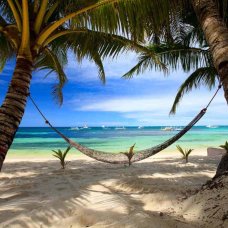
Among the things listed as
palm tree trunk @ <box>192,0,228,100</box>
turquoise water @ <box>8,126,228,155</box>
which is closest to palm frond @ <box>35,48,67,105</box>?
palm tree trunk @ <box>192,0,228,100</box>

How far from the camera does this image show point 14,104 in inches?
118

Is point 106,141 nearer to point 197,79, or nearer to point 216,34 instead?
point 197,79

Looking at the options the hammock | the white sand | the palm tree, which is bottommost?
the white sand

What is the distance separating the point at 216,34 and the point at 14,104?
2200 millimetres

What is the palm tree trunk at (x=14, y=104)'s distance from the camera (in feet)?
9.32

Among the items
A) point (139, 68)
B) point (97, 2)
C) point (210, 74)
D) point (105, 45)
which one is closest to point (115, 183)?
point (105, 45)

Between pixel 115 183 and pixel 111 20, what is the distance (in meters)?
2.54

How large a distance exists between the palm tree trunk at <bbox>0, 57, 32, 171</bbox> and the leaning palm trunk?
2.05 meters

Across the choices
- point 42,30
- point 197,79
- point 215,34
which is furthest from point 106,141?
point 215,34

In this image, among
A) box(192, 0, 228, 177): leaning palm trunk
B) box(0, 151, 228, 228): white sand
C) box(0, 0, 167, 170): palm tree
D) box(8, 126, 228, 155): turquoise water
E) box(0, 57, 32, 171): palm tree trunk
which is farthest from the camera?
box(8, 126, 228, 155): turquoise water

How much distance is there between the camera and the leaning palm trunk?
236 cm

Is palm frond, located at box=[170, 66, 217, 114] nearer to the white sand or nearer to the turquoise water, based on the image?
the white sand

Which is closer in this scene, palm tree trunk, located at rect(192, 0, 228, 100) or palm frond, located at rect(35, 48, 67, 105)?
palm tree trunk, located at rect(192, 0, 228, 100)

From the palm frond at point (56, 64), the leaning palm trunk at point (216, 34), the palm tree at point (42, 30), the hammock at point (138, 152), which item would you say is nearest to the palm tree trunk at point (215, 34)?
the leaning palm trunk at point (216, 34)
